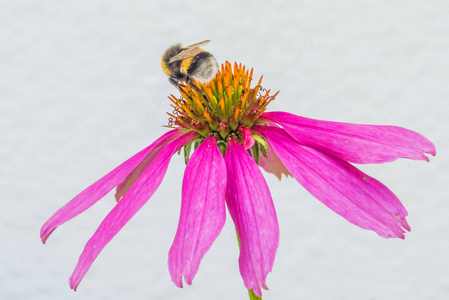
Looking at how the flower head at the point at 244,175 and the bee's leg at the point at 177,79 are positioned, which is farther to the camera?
the bee's leg at the point at 177,79

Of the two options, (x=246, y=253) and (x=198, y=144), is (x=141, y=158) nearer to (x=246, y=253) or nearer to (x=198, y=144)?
(x=198, y=144)

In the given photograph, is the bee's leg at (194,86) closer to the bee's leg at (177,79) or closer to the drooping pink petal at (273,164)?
the bee's leg at (177,79)

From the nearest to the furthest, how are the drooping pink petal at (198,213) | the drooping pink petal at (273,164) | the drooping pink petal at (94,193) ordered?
the drooping pink petal at (198,213), the drooping pink petal at (94,193), the drooping pink petal at (273,164)

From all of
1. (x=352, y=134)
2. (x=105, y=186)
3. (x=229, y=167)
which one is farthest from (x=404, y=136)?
(x=105, y=186)

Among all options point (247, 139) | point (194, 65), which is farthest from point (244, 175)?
point (194, 65)

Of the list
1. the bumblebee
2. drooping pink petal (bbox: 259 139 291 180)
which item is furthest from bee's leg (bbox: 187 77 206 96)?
drooping pink petal (bbox: 259 139 291 180)

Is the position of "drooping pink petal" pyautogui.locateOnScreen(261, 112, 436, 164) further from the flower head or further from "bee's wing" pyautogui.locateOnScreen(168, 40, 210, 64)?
"bee's wing" pyautogui.locateOnScreen(168, 40, 210, 64)

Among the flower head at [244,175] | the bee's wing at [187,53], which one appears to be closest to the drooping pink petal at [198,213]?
the flower head at [244,175]

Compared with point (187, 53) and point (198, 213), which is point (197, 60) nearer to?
point (187, 53)
